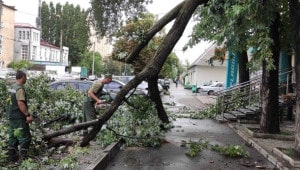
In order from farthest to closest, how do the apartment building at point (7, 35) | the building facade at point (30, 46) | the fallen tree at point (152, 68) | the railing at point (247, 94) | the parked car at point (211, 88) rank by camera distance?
the building facade at point (30, 46) → the apartment building at point (7, 35) → the parked car at point (211, 88) → the railing at point (247, 94) → the fallen tree at point (152, 68)

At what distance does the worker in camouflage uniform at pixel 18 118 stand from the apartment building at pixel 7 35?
204 ft

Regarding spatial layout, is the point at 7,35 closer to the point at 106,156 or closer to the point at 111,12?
the point at 111,12

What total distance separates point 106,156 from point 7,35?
217ft

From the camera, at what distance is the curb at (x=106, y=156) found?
8316mm

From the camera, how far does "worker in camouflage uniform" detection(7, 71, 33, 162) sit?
27.8ft

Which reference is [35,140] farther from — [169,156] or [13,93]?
[169,156]

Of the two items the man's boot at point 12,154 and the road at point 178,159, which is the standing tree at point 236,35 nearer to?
the road at point 178,159

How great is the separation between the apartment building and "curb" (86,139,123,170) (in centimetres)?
6083

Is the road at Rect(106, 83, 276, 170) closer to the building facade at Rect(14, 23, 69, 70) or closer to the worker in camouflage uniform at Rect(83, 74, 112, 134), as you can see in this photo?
the worker in camouflage uniform at Rect(83, 74, 112, 134)

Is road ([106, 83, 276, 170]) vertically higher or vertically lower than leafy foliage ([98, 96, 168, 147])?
lower

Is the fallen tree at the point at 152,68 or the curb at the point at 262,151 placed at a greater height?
the fallen tree at the point at 152,68

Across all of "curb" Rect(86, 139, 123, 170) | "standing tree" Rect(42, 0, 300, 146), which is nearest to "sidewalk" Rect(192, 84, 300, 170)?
"standing tree" Rect(42, 0, 300, 146)

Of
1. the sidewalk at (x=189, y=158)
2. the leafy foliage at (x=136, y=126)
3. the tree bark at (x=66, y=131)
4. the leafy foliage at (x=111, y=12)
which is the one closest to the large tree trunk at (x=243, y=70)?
the leafy foliage at (x=111, y=12)

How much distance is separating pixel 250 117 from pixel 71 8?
8093cm
